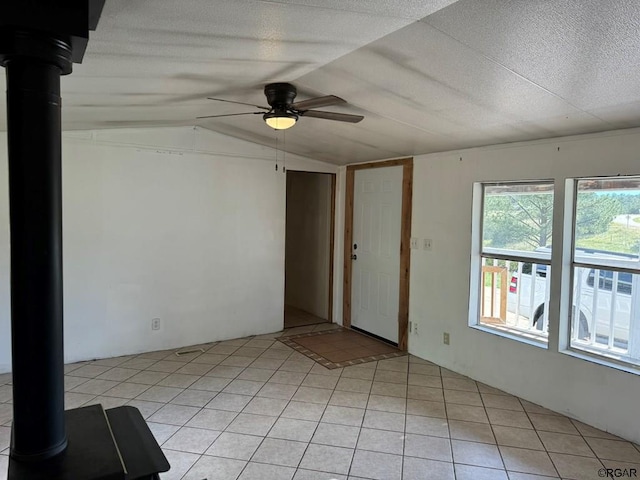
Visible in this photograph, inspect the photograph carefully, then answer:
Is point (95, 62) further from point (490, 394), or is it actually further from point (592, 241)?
point (490, 394)

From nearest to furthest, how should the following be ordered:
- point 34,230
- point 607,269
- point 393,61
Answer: point 34,230 → point 393,61 → point 607,269

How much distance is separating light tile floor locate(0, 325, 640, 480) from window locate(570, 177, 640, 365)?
61cm

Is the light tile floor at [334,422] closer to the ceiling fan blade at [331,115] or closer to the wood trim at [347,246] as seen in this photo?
the wood trim at [347,246]

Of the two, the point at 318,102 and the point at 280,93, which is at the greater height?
the point at 280,93

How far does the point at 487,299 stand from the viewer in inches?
149

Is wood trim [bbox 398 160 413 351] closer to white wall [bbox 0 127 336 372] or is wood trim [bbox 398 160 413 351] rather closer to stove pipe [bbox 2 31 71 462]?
white wall [bbox 0 127 336 372]

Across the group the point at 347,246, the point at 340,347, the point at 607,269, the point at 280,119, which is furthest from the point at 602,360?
the point at 347,246

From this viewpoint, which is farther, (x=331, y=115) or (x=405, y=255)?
(x=405, y=255)

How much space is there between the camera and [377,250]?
193 inches

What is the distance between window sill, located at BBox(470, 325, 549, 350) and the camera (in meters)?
3.30

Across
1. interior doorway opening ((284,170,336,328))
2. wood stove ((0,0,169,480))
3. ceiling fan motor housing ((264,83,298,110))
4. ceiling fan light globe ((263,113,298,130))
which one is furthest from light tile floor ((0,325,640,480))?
ceiling fan motor housing ((264,83,298,110))

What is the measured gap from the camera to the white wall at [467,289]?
283 cm

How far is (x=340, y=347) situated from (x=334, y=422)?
164 centimetres

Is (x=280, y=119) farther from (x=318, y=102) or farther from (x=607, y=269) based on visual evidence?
(x=607, y=269)
